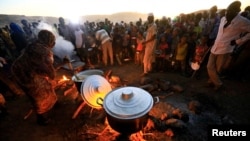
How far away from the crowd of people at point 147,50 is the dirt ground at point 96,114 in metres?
0.38

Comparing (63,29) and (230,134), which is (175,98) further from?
(63,29)

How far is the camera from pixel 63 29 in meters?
11.4

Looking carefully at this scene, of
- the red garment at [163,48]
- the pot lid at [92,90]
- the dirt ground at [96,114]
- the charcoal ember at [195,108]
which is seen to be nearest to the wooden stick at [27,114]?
the dirt ground at [96,114]

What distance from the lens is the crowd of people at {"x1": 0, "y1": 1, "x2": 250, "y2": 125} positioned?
440cm

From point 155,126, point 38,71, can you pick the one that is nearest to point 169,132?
point 155,126

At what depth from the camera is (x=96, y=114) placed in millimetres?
4957

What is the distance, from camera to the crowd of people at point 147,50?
4.40m

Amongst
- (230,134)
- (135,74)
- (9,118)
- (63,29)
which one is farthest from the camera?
(63,29)

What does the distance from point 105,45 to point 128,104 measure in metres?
5.85

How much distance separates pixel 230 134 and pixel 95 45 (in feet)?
25.3

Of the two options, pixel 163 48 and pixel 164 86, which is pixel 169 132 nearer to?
pixel 164 86

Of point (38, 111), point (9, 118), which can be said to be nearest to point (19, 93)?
→ point (9, 118)

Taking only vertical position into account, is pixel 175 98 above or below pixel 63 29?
below

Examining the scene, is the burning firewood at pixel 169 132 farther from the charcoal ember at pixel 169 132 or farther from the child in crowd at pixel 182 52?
the child in crowd at pixel 182 52
